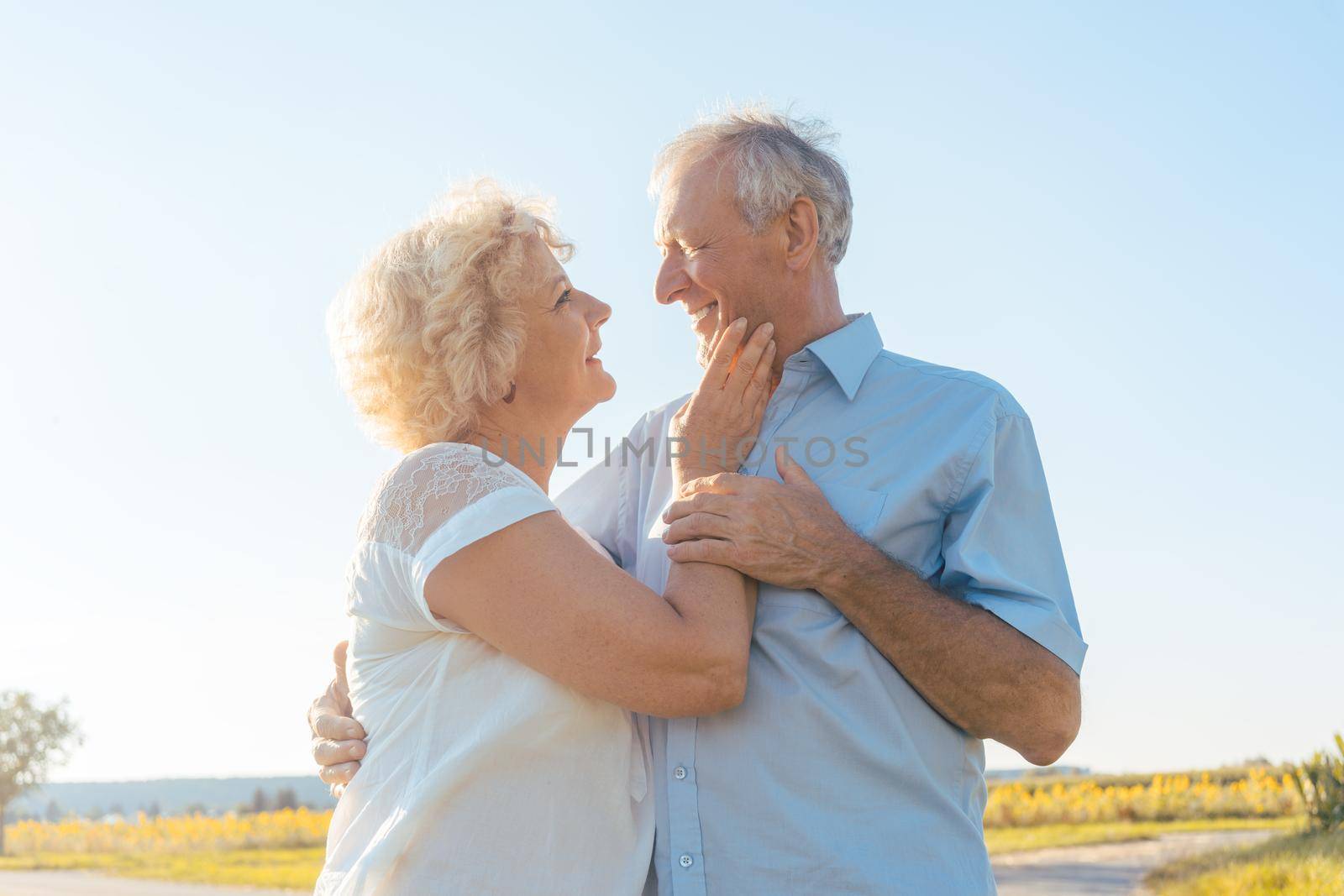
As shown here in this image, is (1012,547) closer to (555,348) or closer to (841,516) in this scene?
(841,516)

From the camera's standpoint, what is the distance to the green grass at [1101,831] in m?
12.4

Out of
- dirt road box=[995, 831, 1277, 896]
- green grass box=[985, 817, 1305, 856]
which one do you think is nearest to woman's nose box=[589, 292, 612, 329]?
dirt road box=[995, 831, 1277, 896]

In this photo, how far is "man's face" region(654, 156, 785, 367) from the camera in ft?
10.6

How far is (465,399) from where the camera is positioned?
274 centimetres

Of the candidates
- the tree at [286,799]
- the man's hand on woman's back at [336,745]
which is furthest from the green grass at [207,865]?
the man's hand on woman's back at [336,745]

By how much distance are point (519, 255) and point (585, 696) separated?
3.56 feet

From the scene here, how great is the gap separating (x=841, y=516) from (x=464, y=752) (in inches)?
38.6

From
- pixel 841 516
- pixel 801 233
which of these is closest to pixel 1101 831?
pixel 801 233

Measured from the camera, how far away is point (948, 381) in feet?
9.47

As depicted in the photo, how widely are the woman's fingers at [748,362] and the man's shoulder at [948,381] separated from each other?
11.8 inches

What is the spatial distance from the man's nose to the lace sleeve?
3.23 ft

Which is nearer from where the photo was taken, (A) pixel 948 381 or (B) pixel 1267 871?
(A) pixel 948 381

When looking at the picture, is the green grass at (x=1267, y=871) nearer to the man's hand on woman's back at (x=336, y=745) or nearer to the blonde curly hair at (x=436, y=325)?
the man's hand on woman's back at (x=336, y=745)

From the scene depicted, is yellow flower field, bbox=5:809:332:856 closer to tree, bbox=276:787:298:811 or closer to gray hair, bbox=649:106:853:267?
tree, bbox=276:787:298:811
